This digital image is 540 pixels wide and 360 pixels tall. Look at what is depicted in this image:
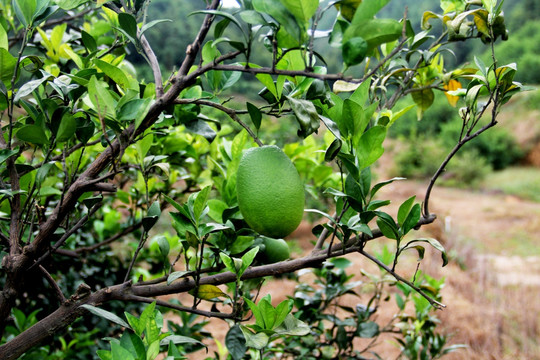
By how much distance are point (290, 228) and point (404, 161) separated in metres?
8.84

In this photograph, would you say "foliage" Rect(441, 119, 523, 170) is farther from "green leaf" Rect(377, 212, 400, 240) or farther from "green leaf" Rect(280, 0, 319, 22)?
"green leaf" Rect(280, 0, 319, 22)

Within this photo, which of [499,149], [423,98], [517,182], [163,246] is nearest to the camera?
[163,246]

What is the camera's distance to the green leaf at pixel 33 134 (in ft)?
1.63

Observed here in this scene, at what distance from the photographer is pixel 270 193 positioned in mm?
497

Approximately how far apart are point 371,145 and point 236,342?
271 millimetres

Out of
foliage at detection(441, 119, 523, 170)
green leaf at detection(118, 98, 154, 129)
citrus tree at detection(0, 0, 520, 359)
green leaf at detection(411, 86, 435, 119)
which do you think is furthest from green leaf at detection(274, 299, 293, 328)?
foliage at detection(441, 119, 523, 170)

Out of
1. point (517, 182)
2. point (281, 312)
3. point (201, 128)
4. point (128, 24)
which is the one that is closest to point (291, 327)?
point (281, 312)

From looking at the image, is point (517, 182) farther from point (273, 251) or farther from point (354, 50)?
point (354, 50)

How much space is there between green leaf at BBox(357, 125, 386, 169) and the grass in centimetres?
779

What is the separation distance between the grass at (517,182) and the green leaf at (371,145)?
25.6 ft

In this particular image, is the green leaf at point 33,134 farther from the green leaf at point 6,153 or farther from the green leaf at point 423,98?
the green leaf at point 423,98

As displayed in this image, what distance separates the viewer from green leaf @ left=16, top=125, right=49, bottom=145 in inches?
19.5

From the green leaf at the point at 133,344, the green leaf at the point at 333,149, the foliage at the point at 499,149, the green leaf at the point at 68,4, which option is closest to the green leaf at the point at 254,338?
the green leaf at the point at 133,344

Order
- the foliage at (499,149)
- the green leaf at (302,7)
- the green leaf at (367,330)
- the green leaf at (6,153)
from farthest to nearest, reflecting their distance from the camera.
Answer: the foliage at (499,149) → the green leaf at (367,330) → the green leaf at (6,153) → the green leaf at (302,7)
